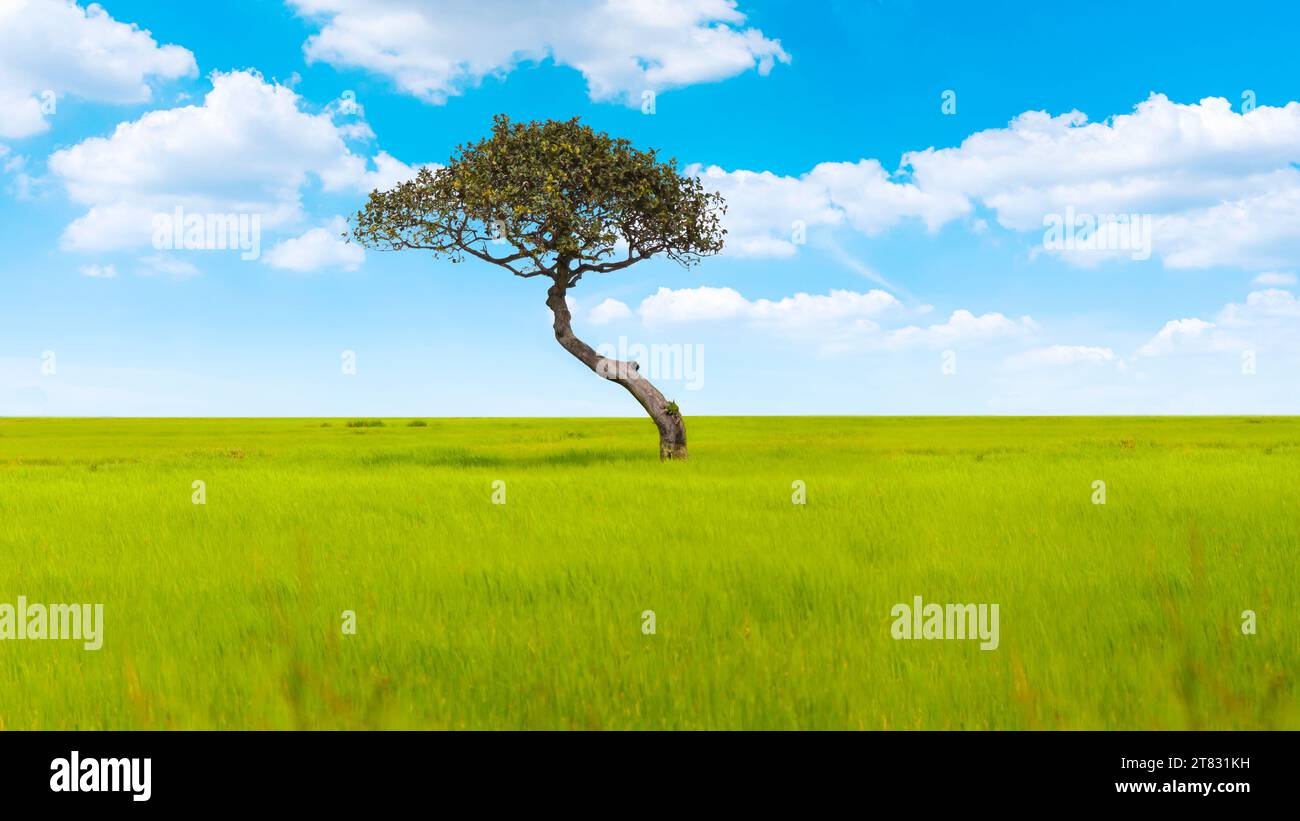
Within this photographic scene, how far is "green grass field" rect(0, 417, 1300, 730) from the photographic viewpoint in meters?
5.43

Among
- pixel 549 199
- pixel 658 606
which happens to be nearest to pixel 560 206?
pixel 549 199

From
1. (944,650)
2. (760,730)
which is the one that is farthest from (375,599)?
(944,650)

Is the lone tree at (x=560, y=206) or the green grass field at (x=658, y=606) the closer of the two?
the green grass field at (x=658, y=606)

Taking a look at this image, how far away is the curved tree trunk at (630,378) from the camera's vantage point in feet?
92.8

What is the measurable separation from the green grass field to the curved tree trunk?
10815 millimetres

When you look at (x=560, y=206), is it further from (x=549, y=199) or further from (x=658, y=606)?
(x=658, y=606)

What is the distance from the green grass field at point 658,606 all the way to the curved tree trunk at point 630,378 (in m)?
10.8

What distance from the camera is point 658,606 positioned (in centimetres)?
786

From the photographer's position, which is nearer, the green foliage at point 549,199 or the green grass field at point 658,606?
the green grass field at point 658,606

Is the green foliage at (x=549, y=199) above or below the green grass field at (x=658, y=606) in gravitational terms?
above

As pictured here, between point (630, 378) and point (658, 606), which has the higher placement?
point (630, 378)

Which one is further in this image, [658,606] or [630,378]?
[630,378]

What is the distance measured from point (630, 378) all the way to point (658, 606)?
69.2 feet
